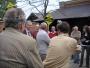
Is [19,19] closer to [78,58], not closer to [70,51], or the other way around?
[70,51]

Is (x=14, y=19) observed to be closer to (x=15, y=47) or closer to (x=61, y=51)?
(x=15, y=47)

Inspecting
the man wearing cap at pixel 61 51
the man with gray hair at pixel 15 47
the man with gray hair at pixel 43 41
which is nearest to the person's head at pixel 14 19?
the man with gray hair at pixel 15 47

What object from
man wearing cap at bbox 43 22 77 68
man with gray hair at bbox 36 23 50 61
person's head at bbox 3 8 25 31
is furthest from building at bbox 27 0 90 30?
person's head at bbox 3 8 25 31

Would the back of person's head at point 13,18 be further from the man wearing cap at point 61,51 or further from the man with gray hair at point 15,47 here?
the man wearing cap at point 61,51

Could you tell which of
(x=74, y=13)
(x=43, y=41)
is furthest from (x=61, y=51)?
(x=74, y=13)

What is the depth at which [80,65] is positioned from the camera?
1402cm

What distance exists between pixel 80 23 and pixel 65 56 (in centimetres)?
2681

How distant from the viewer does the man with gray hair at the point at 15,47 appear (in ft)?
12.4

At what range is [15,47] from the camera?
149 inches

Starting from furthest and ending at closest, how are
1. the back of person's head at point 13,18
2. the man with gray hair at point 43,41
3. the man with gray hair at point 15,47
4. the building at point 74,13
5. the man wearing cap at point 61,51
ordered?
the building at point 74,13, the man with gray hair at point 43,41, the man wearing cap at point 61,51, the back of person's head at point 13,18, the man with gray hair at point 15,47

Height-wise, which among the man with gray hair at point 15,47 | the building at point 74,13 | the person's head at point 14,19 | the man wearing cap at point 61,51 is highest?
the person's head at point 14,19

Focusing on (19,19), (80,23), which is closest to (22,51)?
(19,19)

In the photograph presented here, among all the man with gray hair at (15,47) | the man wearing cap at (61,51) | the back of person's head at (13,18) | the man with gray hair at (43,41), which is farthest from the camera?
the man with gray hair at (43,41)

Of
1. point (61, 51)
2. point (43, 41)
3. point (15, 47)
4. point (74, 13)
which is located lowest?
point (74, 13)
